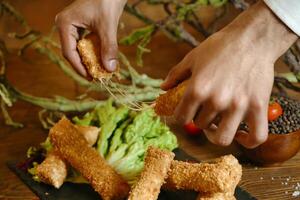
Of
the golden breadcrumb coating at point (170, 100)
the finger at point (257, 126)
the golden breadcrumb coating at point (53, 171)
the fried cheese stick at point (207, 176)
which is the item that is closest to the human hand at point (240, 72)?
the finger at point (257, 126)

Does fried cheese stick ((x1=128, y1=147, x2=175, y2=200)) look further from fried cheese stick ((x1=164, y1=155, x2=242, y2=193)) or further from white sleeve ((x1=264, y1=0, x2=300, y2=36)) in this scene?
white sleeve ((x1=264, y1=0, x2=300, y2=36))

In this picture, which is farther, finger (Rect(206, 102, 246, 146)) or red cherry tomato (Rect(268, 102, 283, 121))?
red cherry tomato (Rect(268, 102, 283, 121))


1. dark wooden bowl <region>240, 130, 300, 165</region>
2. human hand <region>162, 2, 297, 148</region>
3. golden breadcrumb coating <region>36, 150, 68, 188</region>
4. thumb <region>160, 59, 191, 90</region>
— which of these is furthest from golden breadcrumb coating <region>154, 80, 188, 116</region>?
dark wooden bowl <region>240, 130, 300, 165</region>

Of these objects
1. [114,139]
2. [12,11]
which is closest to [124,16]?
[12,11]

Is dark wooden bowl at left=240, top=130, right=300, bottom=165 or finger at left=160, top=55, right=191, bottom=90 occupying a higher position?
finger at left=160, top=55, right=191, bottom=90

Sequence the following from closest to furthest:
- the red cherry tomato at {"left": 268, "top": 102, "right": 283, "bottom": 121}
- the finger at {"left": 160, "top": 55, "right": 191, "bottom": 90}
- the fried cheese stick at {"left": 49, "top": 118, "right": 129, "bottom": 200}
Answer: the finger at {"left": 160, "top": 55, "right": 191, "bottom": 90} < the fried cheese stick at {"left": 49, "top": 118, "right": 129, "bottom": 200} < the red cherry tomato at {"left": 268, "top": 102, "right": 283, "bottom": 121}

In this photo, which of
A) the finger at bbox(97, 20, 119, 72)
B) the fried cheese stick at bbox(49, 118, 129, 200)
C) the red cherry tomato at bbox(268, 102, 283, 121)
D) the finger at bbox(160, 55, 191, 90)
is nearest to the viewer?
the finger at bbox(160, 55, 191, 90)

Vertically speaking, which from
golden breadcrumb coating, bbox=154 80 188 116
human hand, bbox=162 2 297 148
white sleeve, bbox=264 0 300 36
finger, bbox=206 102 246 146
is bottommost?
golden breadcrumb coating, bbox=154 80 188 116
